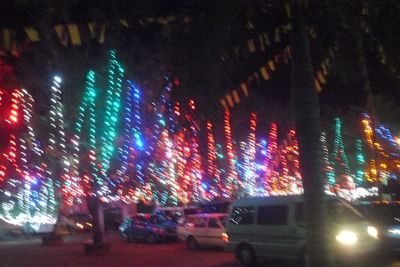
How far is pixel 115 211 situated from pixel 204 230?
19.5 metres

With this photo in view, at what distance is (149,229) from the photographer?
75.2 feet

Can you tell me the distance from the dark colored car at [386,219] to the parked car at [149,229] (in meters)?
10.1

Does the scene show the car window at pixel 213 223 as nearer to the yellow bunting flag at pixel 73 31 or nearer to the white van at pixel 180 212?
the white van at pixel 180 212

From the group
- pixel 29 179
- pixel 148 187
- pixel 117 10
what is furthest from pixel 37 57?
pixel 148 187

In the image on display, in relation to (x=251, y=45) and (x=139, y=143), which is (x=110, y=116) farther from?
(x=251, y=45)

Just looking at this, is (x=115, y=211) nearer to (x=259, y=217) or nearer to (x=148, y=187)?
(x=148, y=187)

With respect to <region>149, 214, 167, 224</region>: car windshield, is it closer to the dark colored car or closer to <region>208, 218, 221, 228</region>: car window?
<region>208, 218, 221, 228</region>: car window

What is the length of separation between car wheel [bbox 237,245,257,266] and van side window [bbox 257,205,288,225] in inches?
34.5

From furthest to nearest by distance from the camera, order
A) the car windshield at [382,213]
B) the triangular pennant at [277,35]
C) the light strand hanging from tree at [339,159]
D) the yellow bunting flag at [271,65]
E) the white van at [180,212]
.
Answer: the white van at [180,212] → the light strand hanging from tree at [339,159] → the car windshield at [382,213] → the yellow bunting flag at [271,65] → the triangular pennant at [277,35]

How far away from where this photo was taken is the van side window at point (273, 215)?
13336 mm

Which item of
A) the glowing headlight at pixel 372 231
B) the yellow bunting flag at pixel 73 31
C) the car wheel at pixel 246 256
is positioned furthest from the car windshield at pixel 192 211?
the yellow bunting flag at pixel 73 31

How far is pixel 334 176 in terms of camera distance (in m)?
26.8

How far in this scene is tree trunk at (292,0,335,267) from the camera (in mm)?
5715

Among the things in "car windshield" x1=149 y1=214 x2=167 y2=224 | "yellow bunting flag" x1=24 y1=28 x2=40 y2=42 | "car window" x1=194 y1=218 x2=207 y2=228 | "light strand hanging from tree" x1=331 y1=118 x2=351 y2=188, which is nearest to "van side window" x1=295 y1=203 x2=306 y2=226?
"car window" x1=194 y1=218 x2=207 y2=228
